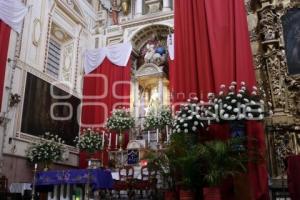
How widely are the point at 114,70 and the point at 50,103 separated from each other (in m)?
3.18

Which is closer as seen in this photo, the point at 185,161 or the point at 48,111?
the point at 185,161

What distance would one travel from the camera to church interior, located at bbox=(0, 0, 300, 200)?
680 cm

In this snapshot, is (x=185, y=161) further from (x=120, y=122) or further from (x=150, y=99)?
(x=150, y=99)

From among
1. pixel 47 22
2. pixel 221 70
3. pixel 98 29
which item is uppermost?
pixel 98 29

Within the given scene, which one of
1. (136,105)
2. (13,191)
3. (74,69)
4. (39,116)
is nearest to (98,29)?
(74,69)

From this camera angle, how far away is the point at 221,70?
27.4ft

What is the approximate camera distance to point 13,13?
10844 mm

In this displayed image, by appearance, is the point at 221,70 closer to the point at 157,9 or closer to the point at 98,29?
the point at 157,9

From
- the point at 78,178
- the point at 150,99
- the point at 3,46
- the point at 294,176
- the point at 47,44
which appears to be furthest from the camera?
the point at 150,99

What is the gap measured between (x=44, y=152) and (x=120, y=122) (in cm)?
280

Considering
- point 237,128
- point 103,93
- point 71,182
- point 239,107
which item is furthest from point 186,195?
point 103,93

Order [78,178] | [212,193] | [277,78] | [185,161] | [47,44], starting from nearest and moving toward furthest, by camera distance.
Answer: [212,193], [185,161], [78,178], [277,78], [47,44]

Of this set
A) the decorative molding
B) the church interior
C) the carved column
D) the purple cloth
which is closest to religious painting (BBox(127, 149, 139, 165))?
the church interior

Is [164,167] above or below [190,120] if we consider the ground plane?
below
